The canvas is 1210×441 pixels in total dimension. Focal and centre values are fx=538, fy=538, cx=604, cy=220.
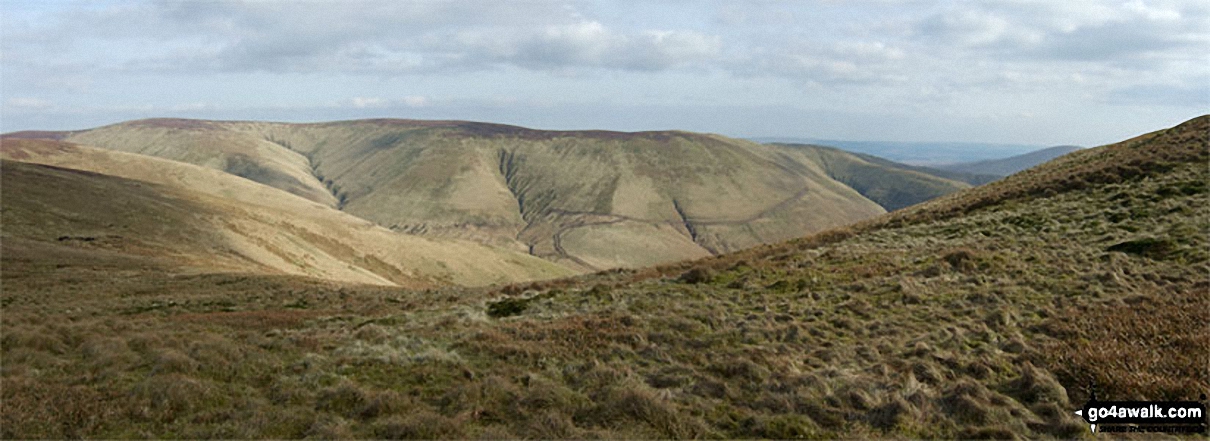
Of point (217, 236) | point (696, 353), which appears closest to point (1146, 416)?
point (696, 353)

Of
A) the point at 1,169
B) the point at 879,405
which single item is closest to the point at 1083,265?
the point at 879,405

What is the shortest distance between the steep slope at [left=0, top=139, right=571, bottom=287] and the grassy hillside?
1158 inches

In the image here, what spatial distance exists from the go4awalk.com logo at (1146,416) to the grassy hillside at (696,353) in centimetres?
34

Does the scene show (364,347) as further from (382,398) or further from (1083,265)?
(1083,265)

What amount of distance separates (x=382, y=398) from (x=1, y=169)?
9282 centimetres

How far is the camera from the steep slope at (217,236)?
4978 centimetres

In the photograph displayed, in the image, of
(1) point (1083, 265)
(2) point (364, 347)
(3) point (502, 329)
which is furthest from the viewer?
(1) point (1083, 265)

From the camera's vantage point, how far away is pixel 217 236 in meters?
60.7

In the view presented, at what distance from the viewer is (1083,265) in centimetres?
1995

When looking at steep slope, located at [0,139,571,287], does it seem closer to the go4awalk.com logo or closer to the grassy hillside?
the grassy hillside

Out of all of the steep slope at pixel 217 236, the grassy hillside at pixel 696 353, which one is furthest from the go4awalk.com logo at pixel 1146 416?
the steep slope at pixel 217 236

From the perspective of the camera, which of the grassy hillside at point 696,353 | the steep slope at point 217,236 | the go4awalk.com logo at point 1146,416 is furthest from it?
the steep slope at point 217,236

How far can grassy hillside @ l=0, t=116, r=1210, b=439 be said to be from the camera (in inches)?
391

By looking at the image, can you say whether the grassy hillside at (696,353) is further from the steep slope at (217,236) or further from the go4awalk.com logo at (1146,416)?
the steep slope at (217,236)
